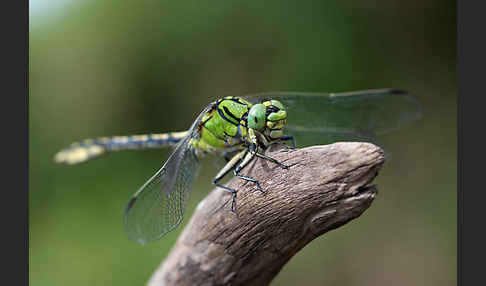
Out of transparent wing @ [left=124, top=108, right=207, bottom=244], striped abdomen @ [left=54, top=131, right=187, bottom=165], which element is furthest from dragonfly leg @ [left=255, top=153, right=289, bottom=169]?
striped abdomen @ [left=54, top=131, right=187, bottom=165]

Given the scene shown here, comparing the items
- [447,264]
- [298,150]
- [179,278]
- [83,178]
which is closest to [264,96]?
[298,150]

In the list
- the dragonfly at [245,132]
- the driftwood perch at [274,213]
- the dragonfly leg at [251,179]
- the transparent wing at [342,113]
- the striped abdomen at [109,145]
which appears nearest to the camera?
the driftwood perch at [274,213]

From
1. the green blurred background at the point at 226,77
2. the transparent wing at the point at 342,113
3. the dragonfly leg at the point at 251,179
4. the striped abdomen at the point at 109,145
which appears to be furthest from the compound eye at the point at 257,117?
the green blurred background at the point at 226,77

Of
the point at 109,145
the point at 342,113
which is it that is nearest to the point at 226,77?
the point at 109,145

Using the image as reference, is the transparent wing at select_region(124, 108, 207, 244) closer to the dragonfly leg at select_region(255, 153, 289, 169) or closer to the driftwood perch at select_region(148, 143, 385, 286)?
the driftwood perch at select_region(148, 143, 385, 286)

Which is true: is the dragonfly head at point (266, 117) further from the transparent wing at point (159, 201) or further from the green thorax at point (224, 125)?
the transparent wing at point (159, 201)

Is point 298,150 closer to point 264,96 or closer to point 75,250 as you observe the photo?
point 264,96

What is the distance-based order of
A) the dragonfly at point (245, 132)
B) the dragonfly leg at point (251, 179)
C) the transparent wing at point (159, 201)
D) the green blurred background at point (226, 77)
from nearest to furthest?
the dragonfly leg at point (251, 179)
the dragonfly at point (245, 132)
the transparent wing at point (159, 201)
the green blurred background at point (226, 77)
